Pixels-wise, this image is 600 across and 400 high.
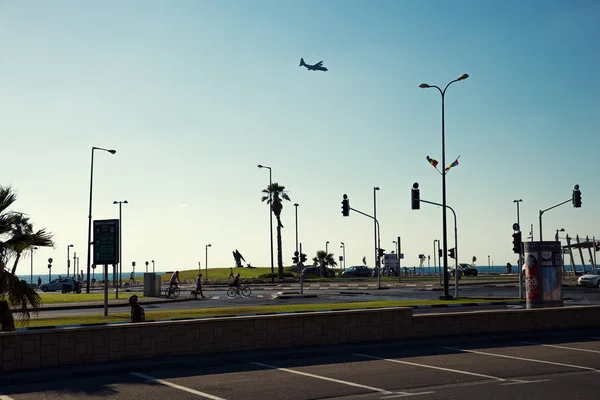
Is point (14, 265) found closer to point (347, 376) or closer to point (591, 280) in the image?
point (347, 376)

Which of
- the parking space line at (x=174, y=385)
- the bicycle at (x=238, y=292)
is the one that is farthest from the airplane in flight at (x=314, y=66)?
the parking space line at (x=174, y=385)

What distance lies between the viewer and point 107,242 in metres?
24.8

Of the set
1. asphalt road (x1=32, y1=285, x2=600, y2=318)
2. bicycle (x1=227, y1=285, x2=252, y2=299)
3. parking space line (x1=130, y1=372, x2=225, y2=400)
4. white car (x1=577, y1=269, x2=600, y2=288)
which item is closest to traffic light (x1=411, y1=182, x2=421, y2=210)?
asphalt road (x1=32, y1=285, x2=600, y2=318)

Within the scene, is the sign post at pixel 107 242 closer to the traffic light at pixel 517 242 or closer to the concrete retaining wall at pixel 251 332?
the concrete retaining wall at pixel 251 332

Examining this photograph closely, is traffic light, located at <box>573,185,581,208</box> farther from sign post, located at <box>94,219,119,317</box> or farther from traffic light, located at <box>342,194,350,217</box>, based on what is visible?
sign post, located at <box>94,219,119,317</box>

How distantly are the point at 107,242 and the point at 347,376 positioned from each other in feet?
49.4

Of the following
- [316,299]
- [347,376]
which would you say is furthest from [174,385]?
→ [316,299]

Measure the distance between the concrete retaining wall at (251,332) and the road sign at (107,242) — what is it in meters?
11.4

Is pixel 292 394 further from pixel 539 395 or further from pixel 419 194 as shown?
pixel 419 194

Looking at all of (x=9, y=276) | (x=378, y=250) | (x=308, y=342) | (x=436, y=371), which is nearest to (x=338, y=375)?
(x=436, y=371)

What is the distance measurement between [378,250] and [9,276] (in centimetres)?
4326

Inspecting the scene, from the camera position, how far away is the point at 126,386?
11078 mm

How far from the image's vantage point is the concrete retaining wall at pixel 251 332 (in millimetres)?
12500

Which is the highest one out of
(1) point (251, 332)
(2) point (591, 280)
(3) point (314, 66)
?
(3) point (314, 66)
